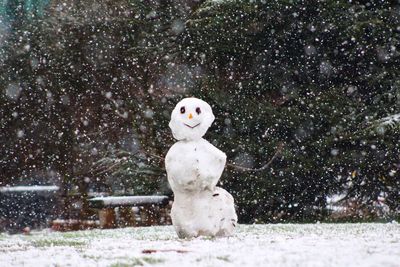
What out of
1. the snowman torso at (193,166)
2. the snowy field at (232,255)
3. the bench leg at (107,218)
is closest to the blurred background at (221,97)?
the bench leg at (107,218)

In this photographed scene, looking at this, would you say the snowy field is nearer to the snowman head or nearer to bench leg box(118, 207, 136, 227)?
the snowman head

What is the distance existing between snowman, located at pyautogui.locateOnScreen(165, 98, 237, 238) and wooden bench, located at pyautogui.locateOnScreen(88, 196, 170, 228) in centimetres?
716

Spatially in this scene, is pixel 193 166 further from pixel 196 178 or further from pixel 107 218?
pixel 107 218

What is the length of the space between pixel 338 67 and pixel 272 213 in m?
4.01

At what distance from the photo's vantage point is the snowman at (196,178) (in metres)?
8.44

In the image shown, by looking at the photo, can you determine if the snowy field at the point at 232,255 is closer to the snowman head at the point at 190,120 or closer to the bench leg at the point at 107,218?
the snowman head at the point at 190,120

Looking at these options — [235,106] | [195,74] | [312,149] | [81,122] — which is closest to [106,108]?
[81,122]

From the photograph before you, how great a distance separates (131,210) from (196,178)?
8966 millimetres

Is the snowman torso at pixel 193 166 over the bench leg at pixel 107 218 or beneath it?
over

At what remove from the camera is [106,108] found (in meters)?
19.5

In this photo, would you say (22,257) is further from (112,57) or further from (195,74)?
(112,57)

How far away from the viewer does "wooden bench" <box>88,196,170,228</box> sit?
1577 centimetres

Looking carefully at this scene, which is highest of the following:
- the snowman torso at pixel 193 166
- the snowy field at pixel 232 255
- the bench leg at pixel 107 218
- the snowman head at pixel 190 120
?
the snowman head at pixel 190 120

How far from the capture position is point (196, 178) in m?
8.39
